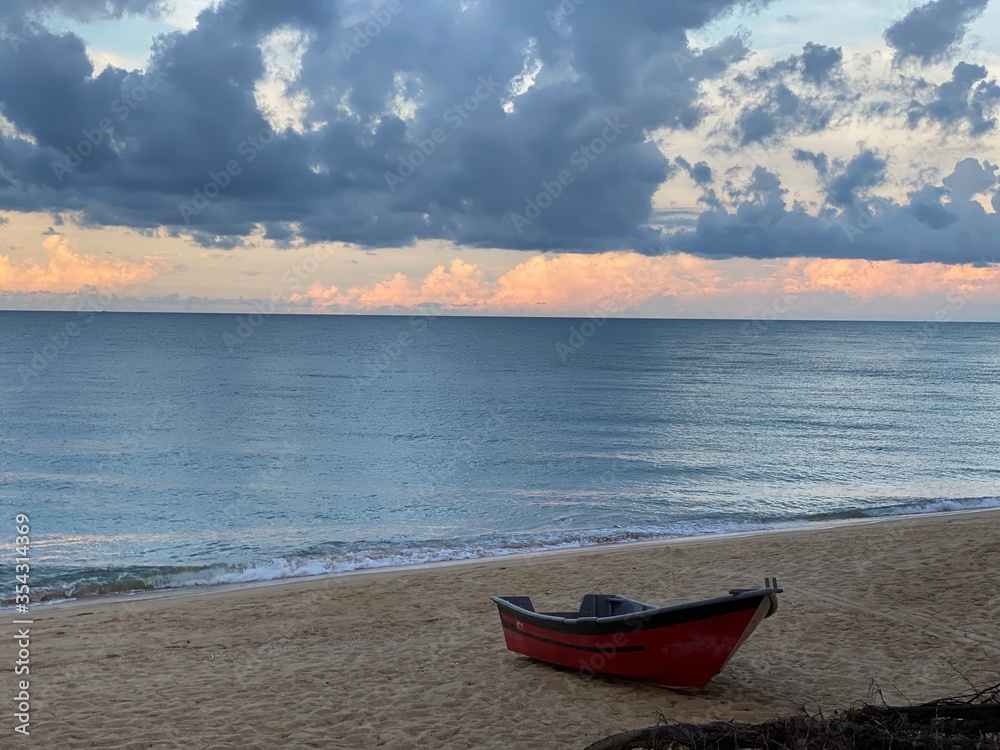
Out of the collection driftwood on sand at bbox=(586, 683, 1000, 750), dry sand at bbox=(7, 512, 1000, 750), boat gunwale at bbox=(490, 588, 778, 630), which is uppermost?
driftwood on sand at bbox=(586, 683, 1000, 750)

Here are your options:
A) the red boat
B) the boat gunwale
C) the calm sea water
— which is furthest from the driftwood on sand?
the calm sea water

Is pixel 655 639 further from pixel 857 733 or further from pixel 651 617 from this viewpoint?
pixel 857 733

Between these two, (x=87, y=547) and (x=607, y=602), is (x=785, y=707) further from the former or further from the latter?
(x=87, y=547)

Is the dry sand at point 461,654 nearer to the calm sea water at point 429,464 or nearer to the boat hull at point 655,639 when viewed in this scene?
the boat hull at point 655,639

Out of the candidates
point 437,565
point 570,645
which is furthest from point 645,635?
point 437,565

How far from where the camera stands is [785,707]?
9.22m

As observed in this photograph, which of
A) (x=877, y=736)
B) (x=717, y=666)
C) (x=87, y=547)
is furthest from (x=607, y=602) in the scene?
(x=87, y=547)

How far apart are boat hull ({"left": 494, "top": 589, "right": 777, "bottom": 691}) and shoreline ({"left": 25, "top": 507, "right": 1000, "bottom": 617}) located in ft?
25.6

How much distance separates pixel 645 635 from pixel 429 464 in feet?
81.4

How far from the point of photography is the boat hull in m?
8.77

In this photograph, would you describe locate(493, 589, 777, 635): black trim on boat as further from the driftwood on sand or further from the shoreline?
the shoreline

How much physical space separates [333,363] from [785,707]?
93.8m

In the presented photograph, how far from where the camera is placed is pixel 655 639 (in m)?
9.41

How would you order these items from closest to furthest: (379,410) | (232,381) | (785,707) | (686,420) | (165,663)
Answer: (785,707) → (165,663) → (686,420) → (379,410) → (232,381)
